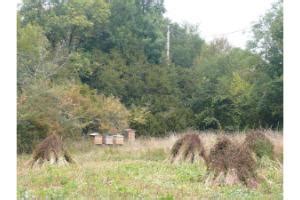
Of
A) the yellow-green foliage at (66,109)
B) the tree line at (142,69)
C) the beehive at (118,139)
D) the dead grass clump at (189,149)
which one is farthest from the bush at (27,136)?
the dead grass clump at (189,149)

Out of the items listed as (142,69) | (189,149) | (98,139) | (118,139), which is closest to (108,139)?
(118,139)

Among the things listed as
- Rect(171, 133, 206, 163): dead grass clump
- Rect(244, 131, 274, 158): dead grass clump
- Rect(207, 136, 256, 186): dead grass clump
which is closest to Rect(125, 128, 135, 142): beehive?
Rect(171, 133, 206, 163): dead grass clump

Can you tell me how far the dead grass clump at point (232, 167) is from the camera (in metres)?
4.68

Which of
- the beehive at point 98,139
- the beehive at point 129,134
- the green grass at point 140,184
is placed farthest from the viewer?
the beehive at point 129,134

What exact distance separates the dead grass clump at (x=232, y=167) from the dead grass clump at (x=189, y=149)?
6.19ft

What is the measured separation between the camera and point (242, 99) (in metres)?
14.2

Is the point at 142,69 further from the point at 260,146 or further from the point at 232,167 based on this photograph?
the point at 232,167

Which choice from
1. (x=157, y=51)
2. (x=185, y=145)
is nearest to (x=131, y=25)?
(x=157, y=51)

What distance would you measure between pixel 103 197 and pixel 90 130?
9.28 m

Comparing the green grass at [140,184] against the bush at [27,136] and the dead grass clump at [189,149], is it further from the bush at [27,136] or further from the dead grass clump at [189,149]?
the bush at [27,136]

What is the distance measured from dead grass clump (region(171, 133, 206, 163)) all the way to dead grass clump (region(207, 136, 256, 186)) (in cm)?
189

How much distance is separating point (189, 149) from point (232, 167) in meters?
2.25

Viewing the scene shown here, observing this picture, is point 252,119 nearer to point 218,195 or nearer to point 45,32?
point 45,32
